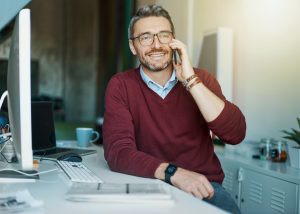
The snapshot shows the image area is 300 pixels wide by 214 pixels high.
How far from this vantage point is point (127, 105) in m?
1.74

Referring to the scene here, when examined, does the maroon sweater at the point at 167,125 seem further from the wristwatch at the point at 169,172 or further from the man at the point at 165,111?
the wristwatch at the point at 169,172

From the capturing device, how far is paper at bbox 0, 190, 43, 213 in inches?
37.2

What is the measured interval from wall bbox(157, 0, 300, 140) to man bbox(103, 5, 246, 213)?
1.04m

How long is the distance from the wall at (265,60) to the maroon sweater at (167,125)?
3.44 ft

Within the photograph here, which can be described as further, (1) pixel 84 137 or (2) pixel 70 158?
(1) pixel 84 137

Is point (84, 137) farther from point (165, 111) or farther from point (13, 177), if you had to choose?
point (13, 177)

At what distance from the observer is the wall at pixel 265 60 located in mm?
2629

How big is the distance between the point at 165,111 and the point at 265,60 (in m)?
1.39

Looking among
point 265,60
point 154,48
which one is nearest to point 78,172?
Answer: point 154,48

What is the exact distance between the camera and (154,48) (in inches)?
69.5

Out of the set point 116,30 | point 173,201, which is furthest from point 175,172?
point 116,30

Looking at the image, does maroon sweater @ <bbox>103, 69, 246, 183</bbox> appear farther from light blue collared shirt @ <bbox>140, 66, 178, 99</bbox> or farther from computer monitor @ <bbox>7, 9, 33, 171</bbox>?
computer monitor @ <bbox>7, 9, 33, 171</bbox>

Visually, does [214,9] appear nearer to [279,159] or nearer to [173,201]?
[279,159]

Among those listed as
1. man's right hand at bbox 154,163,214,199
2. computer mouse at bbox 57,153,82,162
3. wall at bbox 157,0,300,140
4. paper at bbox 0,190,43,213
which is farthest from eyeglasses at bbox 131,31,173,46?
wall at bbox 157,0,300,140
